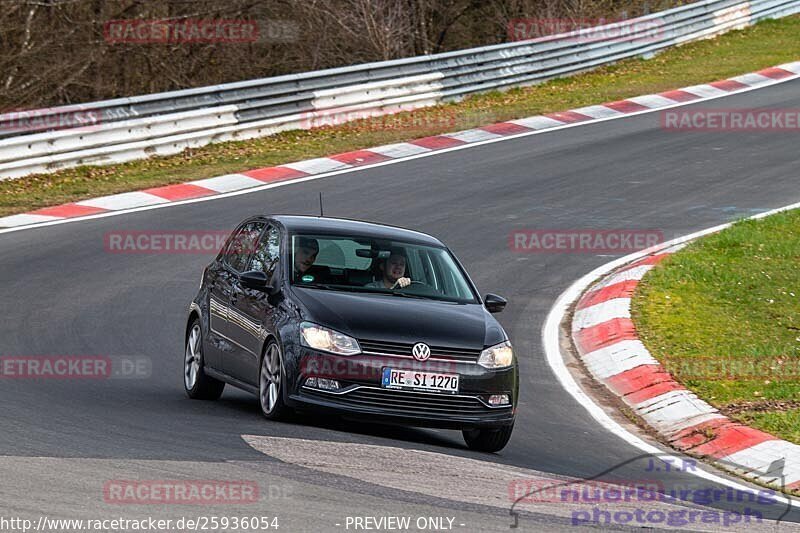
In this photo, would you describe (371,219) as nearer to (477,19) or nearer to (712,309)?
(712,309)

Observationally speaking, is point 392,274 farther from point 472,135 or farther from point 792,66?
point 792,66

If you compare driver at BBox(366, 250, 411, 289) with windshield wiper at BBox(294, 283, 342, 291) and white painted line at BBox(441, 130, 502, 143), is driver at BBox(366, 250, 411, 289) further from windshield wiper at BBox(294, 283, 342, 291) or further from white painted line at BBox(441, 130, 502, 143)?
white painted line at BBox(441, 130, 502, 143)

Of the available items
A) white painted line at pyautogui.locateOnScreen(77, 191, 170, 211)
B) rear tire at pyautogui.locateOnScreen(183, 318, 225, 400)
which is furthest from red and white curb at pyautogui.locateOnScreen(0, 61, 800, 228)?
rear tire at pyautogui.locateOnScreen(183, 318, 225, 400)

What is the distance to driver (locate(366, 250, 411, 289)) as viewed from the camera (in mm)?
10148

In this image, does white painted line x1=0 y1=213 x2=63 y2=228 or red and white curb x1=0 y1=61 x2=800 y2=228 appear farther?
red and white curb x1=0 y1=61 x2=800 y2=228

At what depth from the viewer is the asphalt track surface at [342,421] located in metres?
7.41

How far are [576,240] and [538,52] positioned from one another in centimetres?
1170

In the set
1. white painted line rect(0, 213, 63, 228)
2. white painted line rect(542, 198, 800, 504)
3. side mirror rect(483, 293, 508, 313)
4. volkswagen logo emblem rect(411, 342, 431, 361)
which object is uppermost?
volkswagen logo emblem rect(411, 342, 431, 361)

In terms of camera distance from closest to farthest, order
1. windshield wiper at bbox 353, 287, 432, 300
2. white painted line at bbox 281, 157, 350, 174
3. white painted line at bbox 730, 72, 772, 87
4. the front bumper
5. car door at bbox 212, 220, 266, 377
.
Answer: the front bumper → windshield wiper at bbox 353, 287, 432, 300 → car door at bbox 212, 220, 266, 377 → white painted line at bbox 281, 157, 350, 174 → white painted line at bbox 730, 72, 772, 87

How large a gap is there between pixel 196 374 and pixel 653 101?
692 inches

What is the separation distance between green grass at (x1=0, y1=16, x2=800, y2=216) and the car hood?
32.5 feet

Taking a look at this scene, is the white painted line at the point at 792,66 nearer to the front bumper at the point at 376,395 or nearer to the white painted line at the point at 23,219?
the white painted line at the point at 23,219

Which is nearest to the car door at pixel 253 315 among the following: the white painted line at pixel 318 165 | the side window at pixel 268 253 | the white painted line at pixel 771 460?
the side window at pixel 268 253

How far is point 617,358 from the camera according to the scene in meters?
12.7
